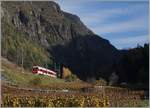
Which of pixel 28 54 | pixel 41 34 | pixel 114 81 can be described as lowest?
pixel 114 81

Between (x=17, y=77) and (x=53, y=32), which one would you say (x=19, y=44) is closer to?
(x=53, y=32)

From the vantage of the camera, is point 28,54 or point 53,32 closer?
point 28,54

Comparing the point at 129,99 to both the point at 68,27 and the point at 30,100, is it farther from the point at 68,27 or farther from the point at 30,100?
the point at 68,27

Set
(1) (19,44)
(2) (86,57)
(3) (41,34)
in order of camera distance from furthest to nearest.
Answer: (3) (41,34), (2) (86,57), (1) (19,44)

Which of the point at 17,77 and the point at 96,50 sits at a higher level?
the point at 96,50

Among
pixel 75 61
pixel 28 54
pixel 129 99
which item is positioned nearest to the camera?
pixel 129 99

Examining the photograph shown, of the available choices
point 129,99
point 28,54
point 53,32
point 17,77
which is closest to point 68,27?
point 53,32

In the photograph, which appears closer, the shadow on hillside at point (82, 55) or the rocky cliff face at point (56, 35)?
the shadow on hillside at point (82, 55)

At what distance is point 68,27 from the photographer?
104m

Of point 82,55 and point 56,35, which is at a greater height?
point 56,35

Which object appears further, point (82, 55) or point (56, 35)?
Result: point (56, 35)

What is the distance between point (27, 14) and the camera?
347ft

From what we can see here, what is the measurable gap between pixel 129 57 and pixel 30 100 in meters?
22.3

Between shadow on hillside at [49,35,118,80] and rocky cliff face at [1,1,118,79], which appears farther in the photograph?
rocky cliff face at [1,1,118,79]
